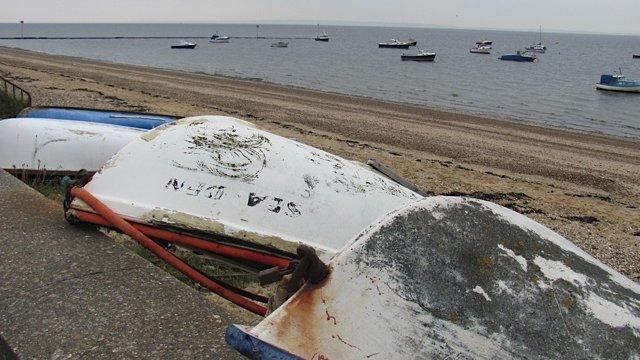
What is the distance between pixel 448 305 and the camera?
5.21 ft

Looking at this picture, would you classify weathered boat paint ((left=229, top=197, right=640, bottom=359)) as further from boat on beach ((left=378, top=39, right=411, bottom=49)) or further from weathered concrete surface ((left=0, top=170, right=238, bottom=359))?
boat on beach ((left=378, top=39, right=411, bottom=49))

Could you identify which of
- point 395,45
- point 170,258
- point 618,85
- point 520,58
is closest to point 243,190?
point 170,258

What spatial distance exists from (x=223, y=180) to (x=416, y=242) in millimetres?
1649

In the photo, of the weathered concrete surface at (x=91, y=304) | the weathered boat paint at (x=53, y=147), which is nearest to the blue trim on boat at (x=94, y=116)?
the weathered boat paint at (x=53, y=147)

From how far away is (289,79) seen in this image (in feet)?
126

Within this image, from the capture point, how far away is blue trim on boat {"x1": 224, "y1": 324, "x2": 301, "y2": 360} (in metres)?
1.56

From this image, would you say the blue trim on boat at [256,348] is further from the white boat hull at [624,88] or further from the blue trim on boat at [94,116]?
the white boat hull at [624,88]

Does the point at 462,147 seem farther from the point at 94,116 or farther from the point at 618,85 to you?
the point at 618,85

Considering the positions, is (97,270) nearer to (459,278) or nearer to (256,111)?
(459,278)

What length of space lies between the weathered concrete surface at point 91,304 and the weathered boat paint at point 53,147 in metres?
1.97

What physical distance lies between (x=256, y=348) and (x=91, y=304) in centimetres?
107

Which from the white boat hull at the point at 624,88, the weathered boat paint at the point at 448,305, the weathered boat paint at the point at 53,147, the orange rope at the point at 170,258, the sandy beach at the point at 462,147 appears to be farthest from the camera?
the white boat hull at the point at 624,88

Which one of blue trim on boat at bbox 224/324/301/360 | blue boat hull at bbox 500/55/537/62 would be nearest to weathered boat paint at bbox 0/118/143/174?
blue trim on boat at bbox 224/324/301/360

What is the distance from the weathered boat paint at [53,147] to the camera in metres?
4.80
